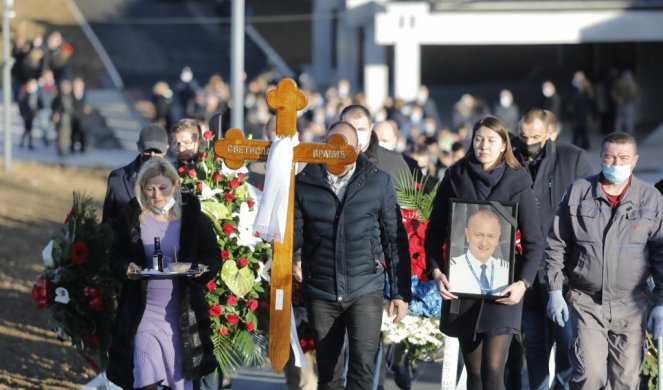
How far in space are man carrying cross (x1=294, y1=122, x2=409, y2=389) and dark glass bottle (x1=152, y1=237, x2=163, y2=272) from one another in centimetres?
92

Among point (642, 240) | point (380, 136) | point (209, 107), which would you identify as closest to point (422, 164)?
point (380, 136)

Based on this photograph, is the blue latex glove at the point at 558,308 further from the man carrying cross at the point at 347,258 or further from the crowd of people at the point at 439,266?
the man carrying cross at the point at 347,258

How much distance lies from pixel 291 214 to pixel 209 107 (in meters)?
20.0

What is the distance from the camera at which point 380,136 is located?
10961 mm

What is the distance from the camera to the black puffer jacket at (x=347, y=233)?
7879 mm

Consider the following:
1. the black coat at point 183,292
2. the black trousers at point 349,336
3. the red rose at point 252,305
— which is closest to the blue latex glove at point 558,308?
the black trousers at point 349,336

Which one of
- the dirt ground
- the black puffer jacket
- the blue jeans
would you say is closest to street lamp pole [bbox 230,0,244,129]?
the dirt ground

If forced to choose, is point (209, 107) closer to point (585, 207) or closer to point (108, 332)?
point (108, 332)

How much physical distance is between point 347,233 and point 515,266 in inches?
39.6

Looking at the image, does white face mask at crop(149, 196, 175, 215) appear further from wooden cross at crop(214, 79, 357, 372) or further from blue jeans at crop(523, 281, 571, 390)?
blue jeans at crop(523, 281, 571, 390)

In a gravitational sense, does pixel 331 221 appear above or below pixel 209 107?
below

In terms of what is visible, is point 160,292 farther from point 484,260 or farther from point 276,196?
point 484,260

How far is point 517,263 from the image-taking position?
7945 mm

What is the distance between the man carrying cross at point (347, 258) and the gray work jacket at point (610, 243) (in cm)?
99
